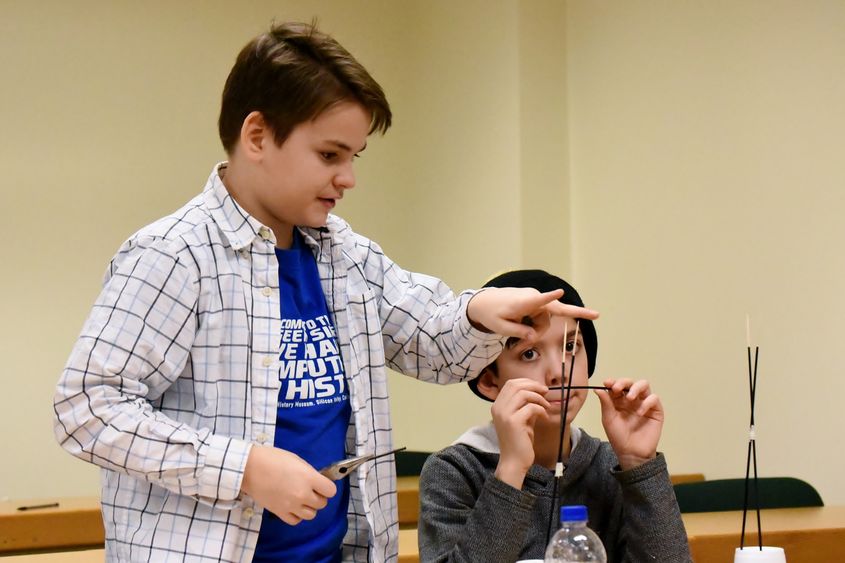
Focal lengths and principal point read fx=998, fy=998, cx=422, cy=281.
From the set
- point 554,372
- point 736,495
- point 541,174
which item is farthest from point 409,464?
point 554,372

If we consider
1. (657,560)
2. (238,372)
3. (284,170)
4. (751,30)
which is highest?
(751,30)

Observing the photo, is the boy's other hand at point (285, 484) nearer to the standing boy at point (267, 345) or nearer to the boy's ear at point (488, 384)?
the standing boy at point (267, 345)

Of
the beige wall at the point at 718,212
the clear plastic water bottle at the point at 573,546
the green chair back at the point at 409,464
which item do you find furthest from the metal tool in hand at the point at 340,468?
the green chair back at the point at 409,464

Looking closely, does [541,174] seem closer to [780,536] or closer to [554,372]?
[780,536]

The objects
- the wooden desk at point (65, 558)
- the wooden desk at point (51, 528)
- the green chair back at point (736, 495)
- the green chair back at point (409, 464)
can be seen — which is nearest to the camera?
the wooden desk at point (65, 558)

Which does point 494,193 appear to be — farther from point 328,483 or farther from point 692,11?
point 328,483

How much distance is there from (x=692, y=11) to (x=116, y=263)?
9.44 ft

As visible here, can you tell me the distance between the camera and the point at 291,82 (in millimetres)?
1435

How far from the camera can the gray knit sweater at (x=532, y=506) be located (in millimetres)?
1508

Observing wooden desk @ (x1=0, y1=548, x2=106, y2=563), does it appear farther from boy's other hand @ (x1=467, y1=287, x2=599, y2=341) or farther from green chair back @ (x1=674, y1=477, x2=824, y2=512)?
green chair back @ (x1=674, y1=477, x2=824, y2=512)

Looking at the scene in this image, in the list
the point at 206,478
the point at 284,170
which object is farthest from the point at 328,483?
the point at 284,170

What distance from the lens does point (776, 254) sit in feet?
10.8

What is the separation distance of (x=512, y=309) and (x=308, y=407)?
1.10 ft

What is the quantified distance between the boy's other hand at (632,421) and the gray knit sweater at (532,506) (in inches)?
1.2
